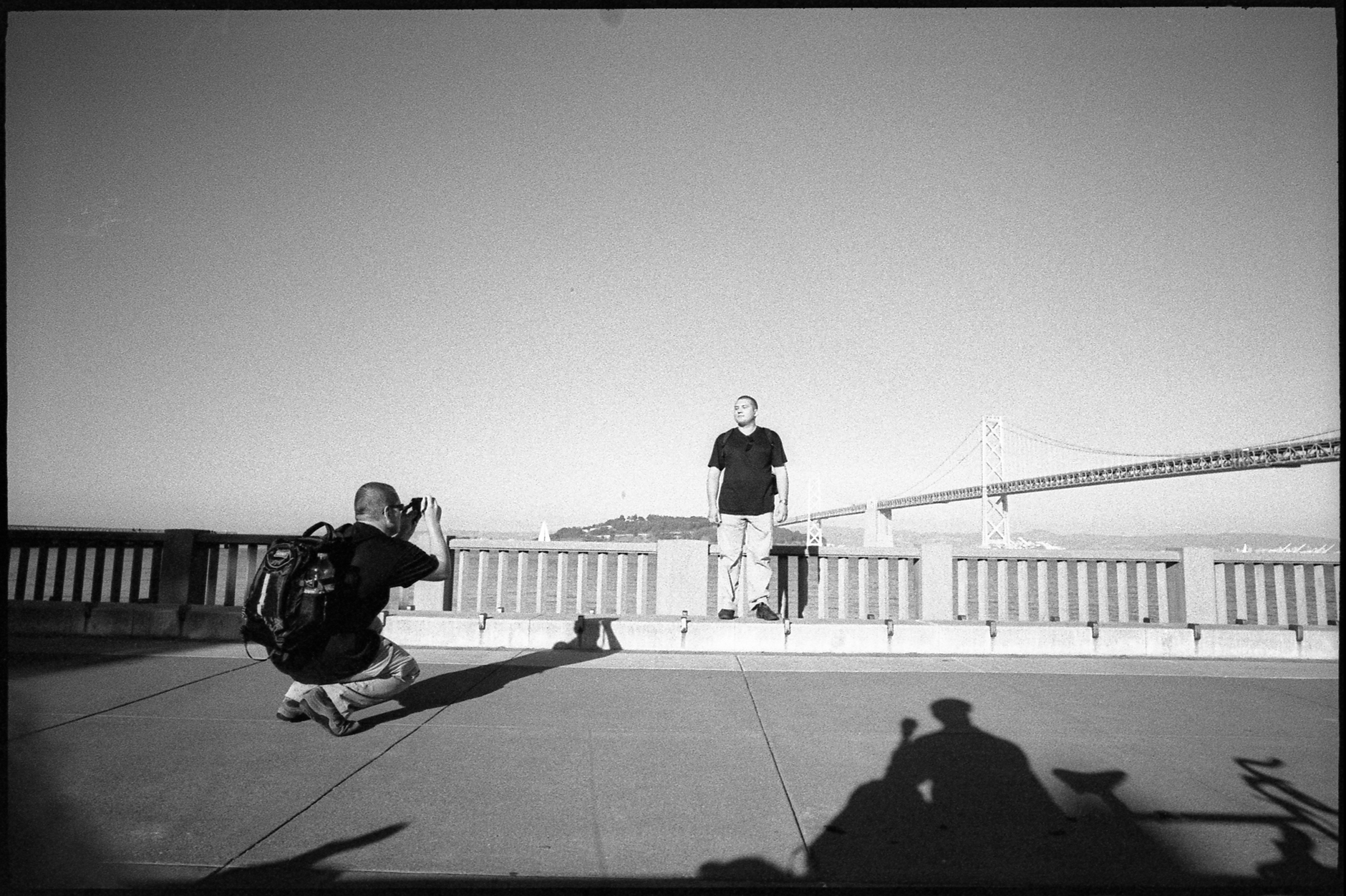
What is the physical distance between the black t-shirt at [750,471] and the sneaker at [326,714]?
10.4 feet

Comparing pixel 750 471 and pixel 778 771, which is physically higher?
pixel 750 471

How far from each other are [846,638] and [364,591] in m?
3.66

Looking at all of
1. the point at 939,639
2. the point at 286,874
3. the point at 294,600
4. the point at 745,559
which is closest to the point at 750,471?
the point at 745,559

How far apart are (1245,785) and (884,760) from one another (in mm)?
1245

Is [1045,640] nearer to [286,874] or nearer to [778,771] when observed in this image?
[778,771]

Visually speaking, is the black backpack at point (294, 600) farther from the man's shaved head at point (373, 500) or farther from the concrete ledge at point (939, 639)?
the concrete ledge at point (939, 639)

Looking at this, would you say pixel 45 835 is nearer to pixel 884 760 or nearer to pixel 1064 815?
pixel 884 760

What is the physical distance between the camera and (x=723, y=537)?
19.2 feet

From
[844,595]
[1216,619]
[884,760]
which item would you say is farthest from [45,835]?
[1216,619]

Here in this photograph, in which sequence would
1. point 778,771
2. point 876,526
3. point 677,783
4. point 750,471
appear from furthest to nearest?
point 876,526 → point 750,471 → point 778,771 → point 677,783

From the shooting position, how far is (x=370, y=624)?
339cm

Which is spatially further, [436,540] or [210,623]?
[210,623]

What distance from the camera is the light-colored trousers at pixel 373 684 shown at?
334 cm

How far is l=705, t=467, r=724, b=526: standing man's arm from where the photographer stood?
5906 millimetres
